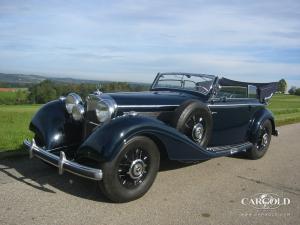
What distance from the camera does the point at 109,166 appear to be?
4430mm

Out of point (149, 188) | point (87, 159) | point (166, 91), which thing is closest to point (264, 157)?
point (166, 91)

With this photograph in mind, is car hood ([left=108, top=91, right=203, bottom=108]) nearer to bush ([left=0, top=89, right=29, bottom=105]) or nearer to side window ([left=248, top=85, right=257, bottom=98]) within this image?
side window ([left=248, top=85, right=257, bottom=98])

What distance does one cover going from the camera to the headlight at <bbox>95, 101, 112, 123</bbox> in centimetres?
516

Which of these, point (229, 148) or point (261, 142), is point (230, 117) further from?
point (261, 142)

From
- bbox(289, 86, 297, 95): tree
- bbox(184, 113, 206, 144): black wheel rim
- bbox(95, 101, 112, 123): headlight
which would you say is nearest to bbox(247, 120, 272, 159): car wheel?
bbox(184, 113, 206, 144): black wheel rim

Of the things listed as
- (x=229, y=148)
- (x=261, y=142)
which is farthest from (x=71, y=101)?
(x=261, y=142)

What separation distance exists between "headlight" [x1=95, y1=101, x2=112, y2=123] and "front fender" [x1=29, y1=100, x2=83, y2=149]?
0.75m

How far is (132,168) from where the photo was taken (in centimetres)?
471

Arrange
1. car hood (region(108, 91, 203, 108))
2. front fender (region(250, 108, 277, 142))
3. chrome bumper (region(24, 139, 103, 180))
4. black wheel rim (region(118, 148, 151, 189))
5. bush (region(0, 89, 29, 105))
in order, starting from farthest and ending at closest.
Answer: bush (region(0, 89, 29, 105)) < front fender (region(250, 108, 277, 142)) < car hood (region(108, 91, 203, 108)) < black wheel rim (region(118, 148, 151, 189)) < chrome bumper (region(24, 139, 103, 180))

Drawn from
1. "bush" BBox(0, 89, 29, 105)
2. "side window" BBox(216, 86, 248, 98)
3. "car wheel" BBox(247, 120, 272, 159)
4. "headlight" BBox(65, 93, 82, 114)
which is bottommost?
"bush" BBox(0, 89, 29, 105)

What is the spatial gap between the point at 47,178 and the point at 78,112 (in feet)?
3.37

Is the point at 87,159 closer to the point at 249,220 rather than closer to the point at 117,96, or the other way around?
the point at 117,96

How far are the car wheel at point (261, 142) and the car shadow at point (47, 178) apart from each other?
66.0 inches

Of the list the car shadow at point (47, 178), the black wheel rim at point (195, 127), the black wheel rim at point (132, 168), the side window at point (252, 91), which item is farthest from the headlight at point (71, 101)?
the side window at point (252, 91)
